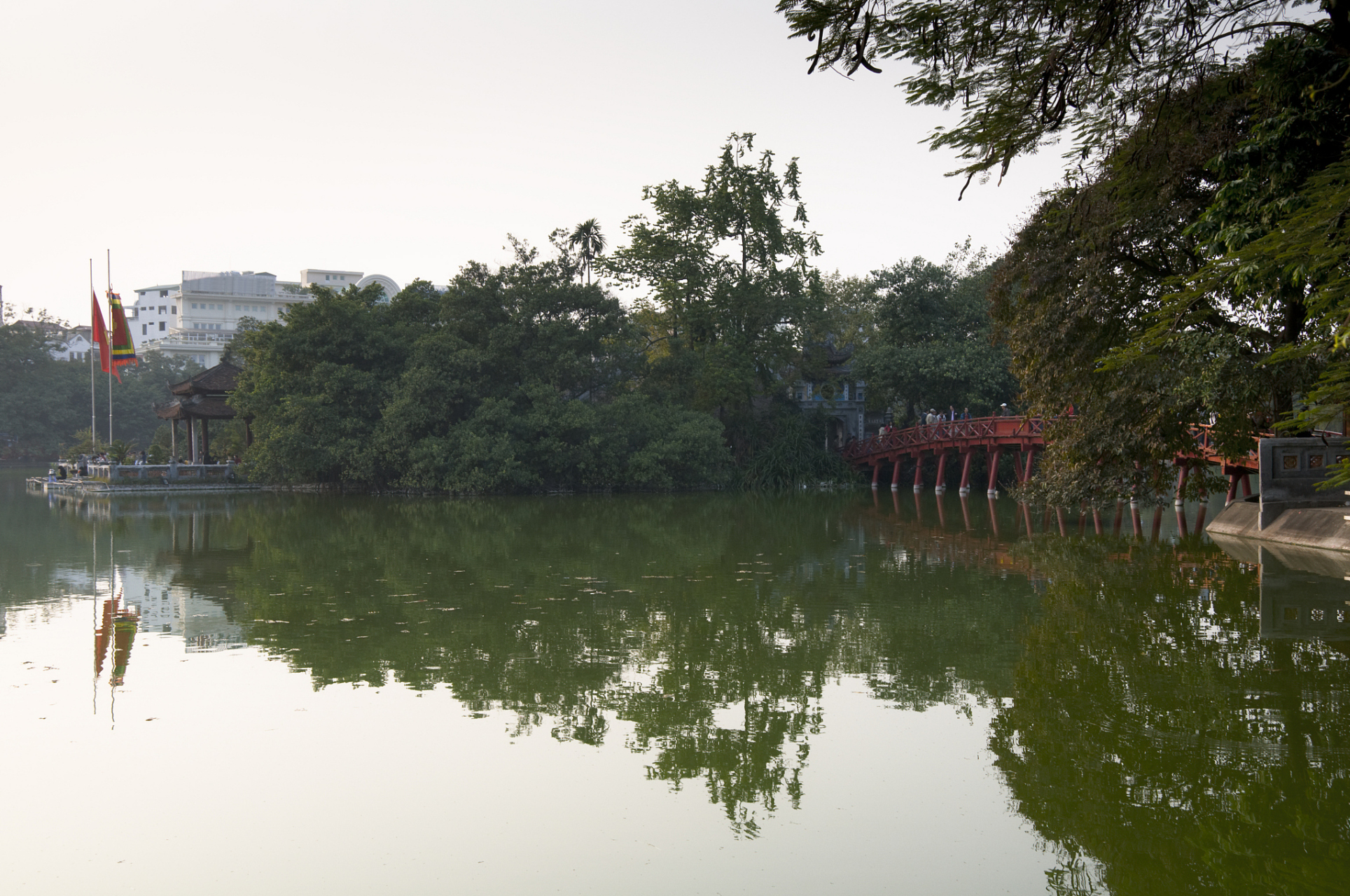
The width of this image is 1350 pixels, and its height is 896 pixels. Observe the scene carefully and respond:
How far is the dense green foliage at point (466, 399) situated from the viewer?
31.8 m

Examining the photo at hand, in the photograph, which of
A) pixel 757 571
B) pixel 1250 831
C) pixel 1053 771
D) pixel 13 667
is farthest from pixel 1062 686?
pixel 13 667

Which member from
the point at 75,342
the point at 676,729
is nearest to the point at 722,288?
the point at 676,729

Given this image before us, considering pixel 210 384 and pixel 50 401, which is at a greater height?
pixel 50 401

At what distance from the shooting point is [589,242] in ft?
128

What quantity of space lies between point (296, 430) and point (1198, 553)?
80.8 feet

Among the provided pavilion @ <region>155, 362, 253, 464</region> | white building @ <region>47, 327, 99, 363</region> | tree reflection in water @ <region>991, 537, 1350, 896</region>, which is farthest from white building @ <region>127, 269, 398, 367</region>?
tree reflection in water @ <region>991, 537, 1350, 896</region>

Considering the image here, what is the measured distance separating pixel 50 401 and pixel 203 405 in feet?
84.3

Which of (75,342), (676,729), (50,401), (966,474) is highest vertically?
(75,342)

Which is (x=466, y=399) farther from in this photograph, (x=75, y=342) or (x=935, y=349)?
(x=75, y=342)

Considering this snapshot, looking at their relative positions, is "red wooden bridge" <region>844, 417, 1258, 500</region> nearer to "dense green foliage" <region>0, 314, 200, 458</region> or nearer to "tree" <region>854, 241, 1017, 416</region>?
"tree" <region>854, 241, 1017, 416</region>

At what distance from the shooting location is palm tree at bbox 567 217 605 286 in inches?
1521

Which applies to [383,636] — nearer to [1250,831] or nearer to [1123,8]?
[1250,831]

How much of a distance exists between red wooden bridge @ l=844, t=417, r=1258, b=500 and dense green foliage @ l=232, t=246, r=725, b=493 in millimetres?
5637

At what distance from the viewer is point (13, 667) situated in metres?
8.55
